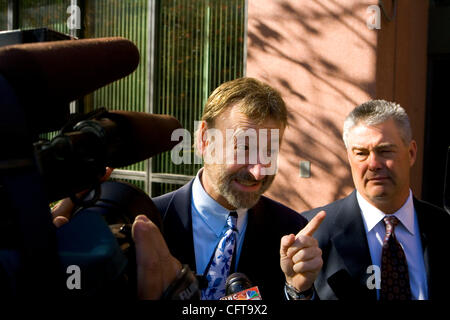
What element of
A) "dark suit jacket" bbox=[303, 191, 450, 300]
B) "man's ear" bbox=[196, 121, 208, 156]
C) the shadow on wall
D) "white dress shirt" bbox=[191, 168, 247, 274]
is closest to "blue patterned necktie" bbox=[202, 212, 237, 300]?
"white dress shirt" bbox=[191, 168, 247, 274]

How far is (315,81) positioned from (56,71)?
136 inches

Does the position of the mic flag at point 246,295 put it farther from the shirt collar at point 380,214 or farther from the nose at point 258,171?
the shirt collar at point 380,214

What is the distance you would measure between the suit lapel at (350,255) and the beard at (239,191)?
0.52 m

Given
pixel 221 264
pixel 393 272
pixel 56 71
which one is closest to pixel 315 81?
pixel 393 272

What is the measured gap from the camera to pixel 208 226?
197 cm

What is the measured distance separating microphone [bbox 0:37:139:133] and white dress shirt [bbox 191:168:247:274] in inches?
41.8

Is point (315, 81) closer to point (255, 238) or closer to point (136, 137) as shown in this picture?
point (255, 238)

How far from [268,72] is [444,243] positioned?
2.54 m

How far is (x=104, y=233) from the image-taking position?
2.89 feet

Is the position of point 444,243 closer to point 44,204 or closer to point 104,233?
point 104,233

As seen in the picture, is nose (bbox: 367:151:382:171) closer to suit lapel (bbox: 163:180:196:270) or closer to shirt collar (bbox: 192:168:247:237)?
shirt collar (bbox: 192:168:247:237)

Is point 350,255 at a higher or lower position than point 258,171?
lower

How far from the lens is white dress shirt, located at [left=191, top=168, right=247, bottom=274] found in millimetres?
1905
